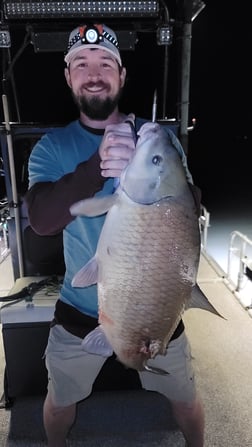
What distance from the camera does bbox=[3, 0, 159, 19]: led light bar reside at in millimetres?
3047

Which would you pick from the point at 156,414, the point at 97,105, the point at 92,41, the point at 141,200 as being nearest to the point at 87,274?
the point at 141,200

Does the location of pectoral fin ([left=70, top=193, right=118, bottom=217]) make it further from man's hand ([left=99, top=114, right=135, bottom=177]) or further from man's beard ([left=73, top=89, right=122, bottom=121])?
man's beard ([left=73, top=89, right=122, bottom=121])

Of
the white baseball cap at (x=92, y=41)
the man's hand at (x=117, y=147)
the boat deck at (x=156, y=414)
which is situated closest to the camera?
the man's hand at (x=117, y=147)

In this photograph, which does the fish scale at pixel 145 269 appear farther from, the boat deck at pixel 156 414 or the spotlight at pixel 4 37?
the spotlight at pixel 4 37

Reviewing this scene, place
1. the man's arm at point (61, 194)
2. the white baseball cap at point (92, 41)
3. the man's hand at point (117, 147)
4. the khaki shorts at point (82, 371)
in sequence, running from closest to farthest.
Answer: the man's hand at point (117, 147)
the man's arm at point (61, 194)
the white baseball cap at point (92, 41)
the khaki shorts at point (82, 371)

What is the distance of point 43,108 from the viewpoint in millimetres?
45000

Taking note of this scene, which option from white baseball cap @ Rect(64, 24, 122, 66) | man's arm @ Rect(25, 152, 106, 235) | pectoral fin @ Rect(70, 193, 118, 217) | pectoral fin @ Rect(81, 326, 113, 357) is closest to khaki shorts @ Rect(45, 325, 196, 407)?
pectoral fin @ Rect(81, 326, 113, 357)

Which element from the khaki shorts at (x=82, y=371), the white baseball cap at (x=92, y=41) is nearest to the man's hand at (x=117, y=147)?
the white baseball cap at (x=92, y=41)

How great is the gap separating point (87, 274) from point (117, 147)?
479mm

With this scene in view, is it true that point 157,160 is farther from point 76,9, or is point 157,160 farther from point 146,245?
point 76,9

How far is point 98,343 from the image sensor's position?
5.74 feet

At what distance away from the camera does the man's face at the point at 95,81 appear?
5.89 ft

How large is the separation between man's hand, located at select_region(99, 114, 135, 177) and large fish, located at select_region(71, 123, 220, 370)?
0.08 ft

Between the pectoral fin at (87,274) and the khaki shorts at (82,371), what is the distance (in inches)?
28.2
